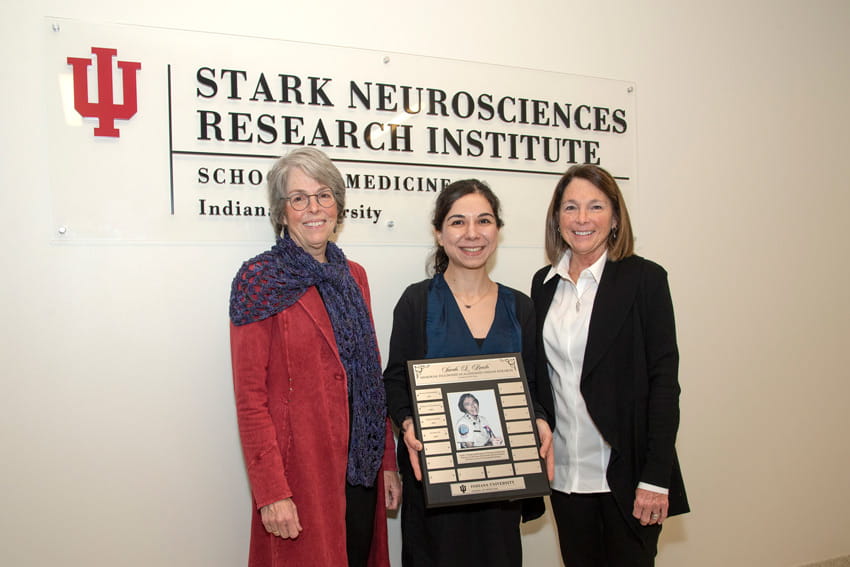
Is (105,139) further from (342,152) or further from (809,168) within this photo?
(809,168)

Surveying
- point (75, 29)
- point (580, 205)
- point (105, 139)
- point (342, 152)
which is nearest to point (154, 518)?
point (105, 139)

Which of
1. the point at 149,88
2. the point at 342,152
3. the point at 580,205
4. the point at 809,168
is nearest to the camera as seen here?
the point at 580,205

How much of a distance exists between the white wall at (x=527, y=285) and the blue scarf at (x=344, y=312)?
1.50 ft

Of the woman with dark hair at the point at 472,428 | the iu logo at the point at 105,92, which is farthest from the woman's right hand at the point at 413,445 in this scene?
the iu logo at the point at 105,92

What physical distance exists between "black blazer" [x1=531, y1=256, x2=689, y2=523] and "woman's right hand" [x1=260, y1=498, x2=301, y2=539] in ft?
2.94

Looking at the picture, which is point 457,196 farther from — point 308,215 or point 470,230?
point 308,215

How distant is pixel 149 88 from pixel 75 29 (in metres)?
0.27

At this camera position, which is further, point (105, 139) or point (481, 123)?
point (481, 123)

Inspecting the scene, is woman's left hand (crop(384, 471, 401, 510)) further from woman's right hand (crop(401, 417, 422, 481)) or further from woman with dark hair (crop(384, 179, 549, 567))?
woman's right hand (crop(401, 417, 422, 481))

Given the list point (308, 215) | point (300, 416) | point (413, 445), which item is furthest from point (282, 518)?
point (308, 215)

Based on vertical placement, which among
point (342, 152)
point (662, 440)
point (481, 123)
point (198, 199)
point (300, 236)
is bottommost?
point (662, 440)

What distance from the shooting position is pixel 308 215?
1621mm

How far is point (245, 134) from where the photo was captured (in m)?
1.96

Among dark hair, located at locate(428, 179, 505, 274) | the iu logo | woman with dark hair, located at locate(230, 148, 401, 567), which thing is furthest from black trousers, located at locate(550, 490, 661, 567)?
the iu logo
